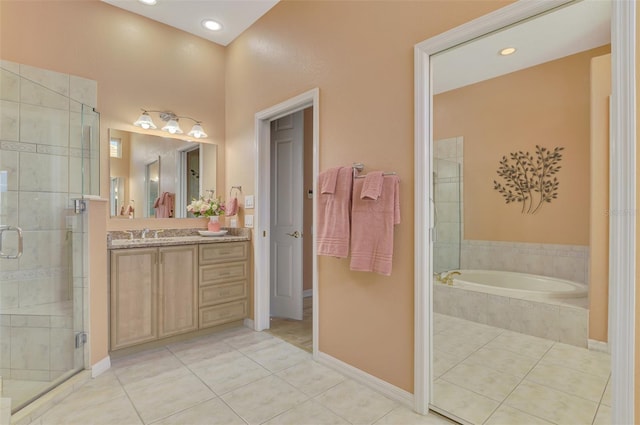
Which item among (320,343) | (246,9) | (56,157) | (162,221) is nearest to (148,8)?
(246,9)

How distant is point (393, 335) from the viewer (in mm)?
1988

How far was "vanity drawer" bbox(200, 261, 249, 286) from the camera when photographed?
293cm

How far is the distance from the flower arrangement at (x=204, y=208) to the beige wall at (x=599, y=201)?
3.05 meters

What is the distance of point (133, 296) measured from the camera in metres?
2.54

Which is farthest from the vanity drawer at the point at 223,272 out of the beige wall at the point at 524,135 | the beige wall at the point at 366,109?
the beige wall at the point at 524,135

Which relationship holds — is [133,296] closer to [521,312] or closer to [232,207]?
[232,207]

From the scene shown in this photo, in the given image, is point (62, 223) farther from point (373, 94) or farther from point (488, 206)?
point (488, 206)

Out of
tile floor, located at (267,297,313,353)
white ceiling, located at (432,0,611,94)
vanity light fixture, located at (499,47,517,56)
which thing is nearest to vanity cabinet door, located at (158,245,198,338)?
tile floor, located at (267,297,313,353)

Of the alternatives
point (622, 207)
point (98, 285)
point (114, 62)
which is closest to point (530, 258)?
point (622, 207)

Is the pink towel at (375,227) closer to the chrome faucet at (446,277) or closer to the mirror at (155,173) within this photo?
the chrome faucet at (446,277)

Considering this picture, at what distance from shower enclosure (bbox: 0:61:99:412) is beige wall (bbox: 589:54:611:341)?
10.2 feet

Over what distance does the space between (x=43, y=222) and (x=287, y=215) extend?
2067 millimetres

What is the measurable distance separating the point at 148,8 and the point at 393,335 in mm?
3570

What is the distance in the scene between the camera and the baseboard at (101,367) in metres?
2.22
